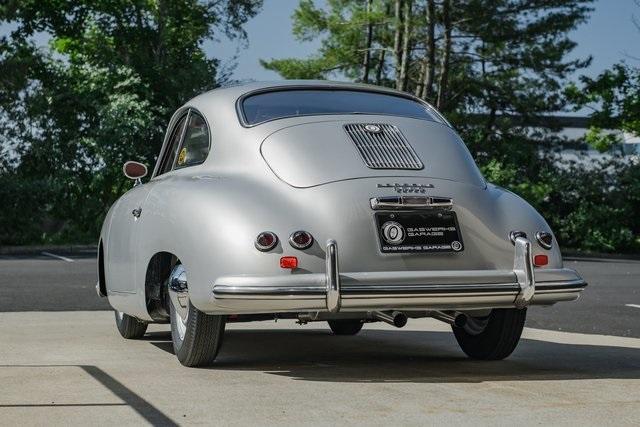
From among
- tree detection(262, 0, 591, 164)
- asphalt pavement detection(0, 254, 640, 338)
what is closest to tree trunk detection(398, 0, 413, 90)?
tree detection(262, 0, 591, 164)

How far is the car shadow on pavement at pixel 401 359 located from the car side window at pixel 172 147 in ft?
4.32

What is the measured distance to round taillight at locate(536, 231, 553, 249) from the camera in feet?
23.6

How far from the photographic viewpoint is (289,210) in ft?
22.3

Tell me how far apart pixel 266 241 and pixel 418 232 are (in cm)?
88

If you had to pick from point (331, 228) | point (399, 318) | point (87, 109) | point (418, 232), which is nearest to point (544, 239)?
point (418, 232)

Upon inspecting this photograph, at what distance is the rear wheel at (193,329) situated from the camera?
23.6ft

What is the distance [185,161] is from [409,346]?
7.40 feet

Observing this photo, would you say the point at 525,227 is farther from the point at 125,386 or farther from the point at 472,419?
the point at 125,386

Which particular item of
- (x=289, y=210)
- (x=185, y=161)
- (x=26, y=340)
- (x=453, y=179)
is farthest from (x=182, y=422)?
(x=26, y=340)

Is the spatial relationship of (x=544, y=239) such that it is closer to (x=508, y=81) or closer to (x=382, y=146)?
(x=382, y=146)

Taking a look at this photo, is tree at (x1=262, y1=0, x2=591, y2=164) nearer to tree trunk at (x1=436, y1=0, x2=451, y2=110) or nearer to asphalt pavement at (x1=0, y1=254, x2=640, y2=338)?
tree trunk at (x1=436, y1=0, x2=451, y2=110)

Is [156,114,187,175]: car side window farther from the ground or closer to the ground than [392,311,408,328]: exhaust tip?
farther from the ground

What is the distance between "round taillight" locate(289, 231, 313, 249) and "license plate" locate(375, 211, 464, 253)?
1.37ft

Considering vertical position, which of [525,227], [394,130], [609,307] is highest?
[394,130]
